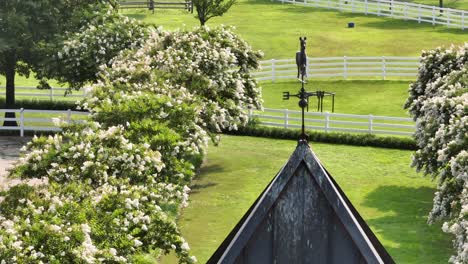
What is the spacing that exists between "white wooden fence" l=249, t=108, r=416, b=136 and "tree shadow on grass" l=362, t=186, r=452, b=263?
7407mm

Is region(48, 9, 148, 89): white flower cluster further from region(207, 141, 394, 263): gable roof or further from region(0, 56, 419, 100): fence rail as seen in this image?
→ region(207, 141, 394, 263): gable roof

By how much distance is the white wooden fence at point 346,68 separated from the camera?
5650 cm

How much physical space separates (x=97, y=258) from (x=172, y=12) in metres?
68.9

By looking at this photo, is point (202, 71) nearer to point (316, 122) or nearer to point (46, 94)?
point (316, 122)

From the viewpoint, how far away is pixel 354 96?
52875 mm

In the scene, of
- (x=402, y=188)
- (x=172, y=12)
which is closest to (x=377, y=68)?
(x=402, y=188)

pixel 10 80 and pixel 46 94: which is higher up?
pixel 10 80

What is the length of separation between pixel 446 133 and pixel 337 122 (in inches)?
666

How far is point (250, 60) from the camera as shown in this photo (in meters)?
38.3

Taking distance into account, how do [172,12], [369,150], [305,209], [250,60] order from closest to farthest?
[305,209]
[250,60]
[369,150]
[172,12]

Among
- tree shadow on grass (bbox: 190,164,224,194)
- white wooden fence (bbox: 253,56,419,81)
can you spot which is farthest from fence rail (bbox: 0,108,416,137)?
white wooden fence (bbox: 253,56,419,81)

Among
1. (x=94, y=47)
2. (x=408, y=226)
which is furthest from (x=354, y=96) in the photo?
(x=408, y=226)

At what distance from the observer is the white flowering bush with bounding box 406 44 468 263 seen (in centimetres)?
2239

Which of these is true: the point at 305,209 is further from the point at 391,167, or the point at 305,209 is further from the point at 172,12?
the point at 172,12
